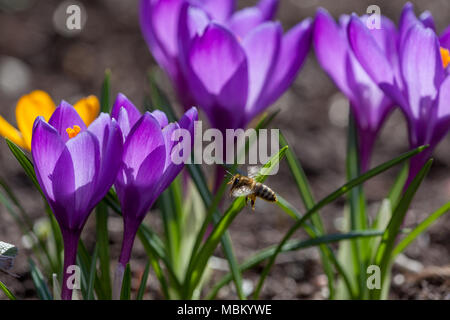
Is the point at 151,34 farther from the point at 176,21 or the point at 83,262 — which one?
the point at 83,262

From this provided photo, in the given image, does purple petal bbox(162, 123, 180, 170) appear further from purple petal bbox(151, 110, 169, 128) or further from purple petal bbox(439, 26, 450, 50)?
purple petal bbox(439, 26, 450, 50)

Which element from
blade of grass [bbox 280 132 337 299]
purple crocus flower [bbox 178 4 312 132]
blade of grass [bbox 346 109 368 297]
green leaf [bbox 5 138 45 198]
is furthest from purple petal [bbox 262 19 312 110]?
green leaf [bbox 5 138 45 198]

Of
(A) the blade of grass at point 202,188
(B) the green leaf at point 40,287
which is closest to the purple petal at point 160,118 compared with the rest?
(A) the blade of grass at point 202,188

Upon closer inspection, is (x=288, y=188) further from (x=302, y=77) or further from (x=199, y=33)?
(x=199, y=33)

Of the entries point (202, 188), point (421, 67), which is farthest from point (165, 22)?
point (421, 67)

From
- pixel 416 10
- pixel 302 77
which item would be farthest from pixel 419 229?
pixel 416 10
